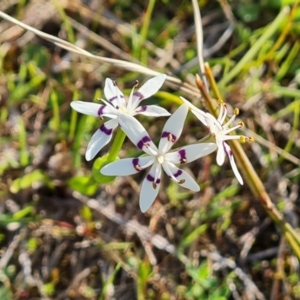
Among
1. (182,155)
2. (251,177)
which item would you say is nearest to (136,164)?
(182,155)

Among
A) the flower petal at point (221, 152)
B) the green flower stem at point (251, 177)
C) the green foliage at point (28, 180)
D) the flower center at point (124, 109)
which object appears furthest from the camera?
the green foliage at point (28, 180)

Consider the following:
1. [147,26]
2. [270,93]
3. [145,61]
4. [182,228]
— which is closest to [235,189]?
[182,228]

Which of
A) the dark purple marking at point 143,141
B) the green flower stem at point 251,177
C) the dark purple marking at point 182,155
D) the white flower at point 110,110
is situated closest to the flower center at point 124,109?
the white flower at point 110,110

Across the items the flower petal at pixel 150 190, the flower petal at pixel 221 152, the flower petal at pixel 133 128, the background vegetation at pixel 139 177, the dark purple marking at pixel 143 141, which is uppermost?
the flower petal at pixel 133 128

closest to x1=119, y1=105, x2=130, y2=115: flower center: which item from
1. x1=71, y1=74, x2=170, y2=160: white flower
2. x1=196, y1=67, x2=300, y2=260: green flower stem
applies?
x1=71, y1=74, x2=170, y2=160: white flower

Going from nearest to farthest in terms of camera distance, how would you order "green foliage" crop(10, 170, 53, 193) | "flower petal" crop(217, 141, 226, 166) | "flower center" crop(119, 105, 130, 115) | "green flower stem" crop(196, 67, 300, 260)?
"flower petal" crop(217, 141, 226, 166), "flower center" crop(119, 105, 130, 115), "green flower stem" crop(196, 67, 300, 260), "green foliage" crop(10, 170, 53, 193)

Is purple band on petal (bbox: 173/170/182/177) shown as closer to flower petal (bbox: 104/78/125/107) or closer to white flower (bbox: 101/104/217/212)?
white flower (bbox: 101/104/217/212)

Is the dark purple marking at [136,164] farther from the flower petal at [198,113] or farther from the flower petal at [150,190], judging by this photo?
the flower petal at [198,113]
